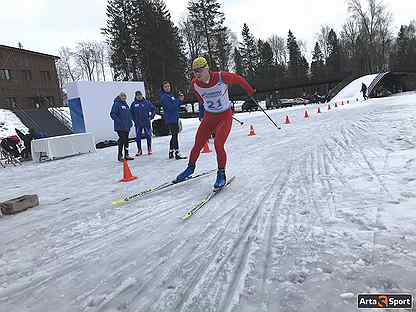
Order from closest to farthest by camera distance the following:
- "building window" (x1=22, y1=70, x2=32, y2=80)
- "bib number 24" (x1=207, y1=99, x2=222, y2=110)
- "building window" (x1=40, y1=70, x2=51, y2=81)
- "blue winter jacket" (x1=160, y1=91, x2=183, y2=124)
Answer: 1. "bib number 24" (x1=207, y1=99, x2=222, y2=110)
2. "blue winter jacket" (x1=160, y1=91, x2=183, y2=124)
3. "building window" (x1=22, y1=70, x2=32, y2=80)
4. "building window" (x1=40, y1=70, x2=51, y2=81)

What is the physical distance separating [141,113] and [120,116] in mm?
982

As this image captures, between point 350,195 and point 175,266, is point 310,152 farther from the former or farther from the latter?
point 175,266

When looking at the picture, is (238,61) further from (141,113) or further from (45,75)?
(141,113)

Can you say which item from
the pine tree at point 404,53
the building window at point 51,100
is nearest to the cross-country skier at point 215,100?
the building window at point 51,100

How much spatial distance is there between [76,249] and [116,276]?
0.88 meters

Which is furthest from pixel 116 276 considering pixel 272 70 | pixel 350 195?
pixel 272 70

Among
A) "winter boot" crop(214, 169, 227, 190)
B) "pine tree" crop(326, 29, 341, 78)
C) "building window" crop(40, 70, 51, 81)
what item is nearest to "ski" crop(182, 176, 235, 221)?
"winter boot" crop(214, 169, 227, 190)

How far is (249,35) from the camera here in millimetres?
79938

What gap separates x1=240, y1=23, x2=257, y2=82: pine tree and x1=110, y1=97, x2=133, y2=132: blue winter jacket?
7046 cm

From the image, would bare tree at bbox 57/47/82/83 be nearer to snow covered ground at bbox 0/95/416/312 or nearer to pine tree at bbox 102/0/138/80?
pine tree at bbox 102/0/138/80

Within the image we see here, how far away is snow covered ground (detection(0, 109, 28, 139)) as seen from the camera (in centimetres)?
2612

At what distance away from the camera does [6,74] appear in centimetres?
4238

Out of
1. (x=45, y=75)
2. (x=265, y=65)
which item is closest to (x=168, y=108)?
(x=45, y=75)

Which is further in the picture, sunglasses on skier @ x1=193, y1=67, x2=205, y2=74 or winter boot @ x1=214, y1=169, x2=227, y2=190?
sunglasses on skier @ x1=193, y1=67, x2=205, y2=74
